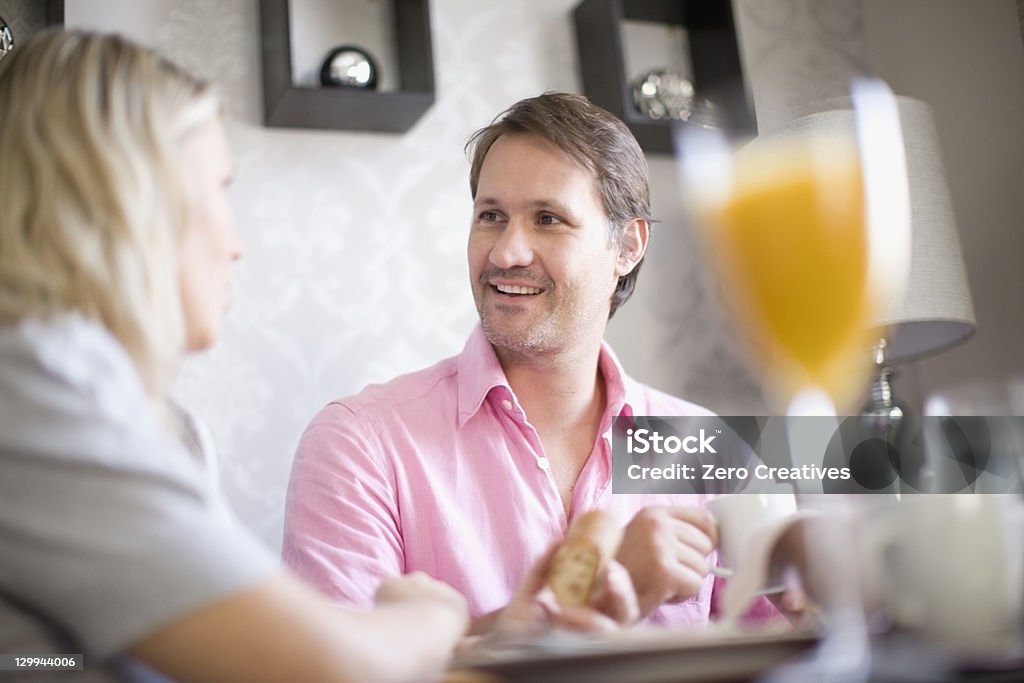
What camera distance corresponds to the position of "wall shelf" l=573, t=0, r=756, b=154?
6.78ft

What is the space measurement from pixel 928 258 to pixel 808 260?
1321 mm

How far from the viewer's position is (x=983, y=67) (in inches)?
87.5

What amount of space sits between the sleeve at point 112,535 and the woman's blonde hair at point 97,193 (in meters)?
0.09

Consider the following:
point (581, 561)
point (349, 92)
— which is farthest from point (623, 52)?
point (581, 561)

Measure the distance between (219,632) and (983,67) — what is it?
7.06ft

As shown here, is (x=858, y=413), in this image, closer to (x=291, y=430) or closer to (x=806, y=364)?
(x=291, y=430)

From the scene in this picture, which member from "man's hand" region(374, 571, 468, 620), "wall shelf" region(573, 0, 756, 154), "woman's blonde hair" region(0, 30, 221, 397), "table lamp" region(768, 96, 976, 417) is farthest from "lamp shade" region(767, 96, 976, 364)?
"woman's blonde hair" region(0, 30, 221, 397)

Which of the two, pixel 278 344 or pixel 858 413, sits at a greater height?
pixel 278 344

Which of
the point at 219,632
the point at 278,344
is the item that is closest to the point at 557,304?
the point at 278,344

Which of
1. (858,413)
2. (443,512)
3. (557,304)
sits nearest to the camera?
(443,512)

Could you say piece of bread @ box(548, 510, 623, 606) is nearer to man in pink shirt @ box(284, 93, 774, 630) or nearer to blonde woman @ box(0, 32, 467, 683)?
blonde woman @ box(0, 32, 467, 683)

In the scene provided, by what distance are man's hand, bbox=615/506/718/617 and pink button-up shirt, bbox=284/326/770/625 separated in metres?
0.41

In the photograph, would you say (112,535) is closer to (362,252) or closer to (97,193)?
(97,193)

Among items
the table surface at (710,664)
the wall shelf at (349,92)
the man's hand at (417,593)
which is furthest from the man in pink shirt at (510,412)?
the table surface at (710,664)
